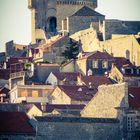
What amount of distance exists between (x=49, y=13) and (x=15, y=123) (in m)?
66.9

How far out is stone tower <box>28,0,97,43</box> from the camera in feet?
487

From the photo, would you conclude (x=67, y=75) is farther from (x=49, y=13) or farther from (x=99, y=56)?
(x=49, y=13)

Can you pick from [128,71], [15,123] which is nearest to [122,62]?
[128,71]

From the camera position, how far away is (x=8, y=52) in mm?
Result: 144250

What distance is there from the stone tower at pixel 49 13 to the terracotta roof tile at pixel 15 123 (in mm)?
62041

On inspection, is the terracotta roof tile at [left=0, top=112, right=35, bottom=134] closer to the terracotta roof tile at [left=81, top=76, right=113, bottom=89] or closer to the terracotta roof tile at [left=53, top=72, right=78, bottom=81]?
the terracotta roof tile at [left=81, top=76, right=113, bottom=89]

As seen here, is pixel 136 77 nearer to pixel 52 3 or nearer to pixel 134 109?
pixel 134 109

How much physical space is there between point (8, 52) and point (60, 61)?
60.9ft

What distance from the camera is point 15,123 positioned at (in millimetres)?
84688

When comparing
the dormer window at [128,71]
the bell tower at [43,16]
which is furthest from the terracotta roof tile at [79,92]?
the bell tower at [43,16]

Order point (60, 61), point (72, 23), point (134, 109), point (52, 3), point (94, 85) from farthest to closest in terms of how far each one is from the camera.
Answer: point (52, 3) → point (72, 23) → point (60, 61) → point (94, 85) → point (134, 109)

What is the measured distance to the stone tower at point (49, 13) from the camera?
14850 cm

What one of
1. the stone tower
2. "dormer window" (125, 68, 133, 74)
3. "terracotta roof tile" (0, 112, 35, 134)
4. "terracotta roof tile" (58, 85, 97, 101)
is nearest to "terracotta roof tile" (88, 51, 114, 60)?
"dormer window" (125, 68, 133, 74)

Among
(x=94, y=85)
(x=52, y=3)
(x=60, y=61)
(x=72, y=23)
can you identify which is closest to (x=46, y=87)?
(x=94, y=85)
